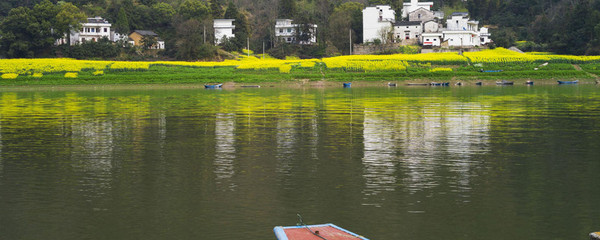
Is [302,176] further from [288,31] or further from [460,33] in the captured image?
[288,31]

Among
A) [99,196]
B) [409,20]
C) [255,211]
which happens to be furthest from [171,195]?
[409,20]

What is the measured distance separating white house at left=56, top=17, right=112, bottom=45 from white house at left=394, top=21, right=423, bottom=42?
45264mm

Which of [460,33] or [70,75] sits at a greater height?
[460,33]

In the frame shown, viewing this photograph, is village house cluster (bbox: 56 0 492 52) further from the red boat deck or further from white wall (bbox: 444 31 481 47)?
the red boat deck

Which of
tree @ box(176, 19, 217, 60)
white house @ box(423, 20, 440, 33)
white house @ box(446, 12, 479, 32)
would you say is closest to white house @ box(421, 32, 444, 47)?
white house @ box(423, 20, 440, 33)

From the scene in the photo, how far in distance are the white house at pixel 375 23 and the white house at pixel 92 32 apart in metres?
40.5

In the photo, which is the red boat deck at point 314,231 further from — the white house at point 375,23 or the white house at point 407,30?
the white house at point 407,30

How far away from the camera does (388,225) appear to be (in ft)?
41.2

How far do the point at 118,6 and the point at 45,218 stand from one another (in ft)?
338

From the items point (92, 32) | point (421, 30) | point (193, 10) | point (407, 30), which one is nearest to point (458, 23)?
point (421, 30)

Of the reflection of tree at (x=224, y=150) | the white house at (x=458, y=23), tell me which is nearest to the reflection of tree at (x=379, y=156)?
the reflection of tree at (x=224, y=150)

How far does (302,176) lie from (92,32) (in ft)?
295

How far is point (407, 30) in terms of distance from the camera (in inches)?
3969

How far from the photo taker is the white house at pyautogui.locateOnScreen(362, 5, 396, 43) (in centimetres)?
10106
